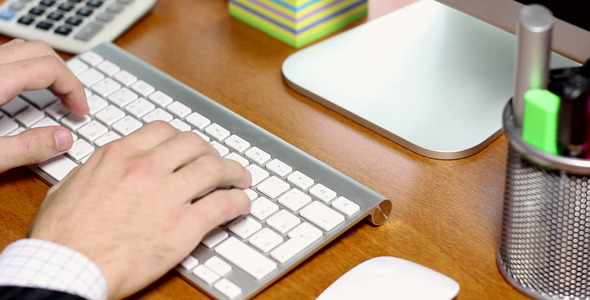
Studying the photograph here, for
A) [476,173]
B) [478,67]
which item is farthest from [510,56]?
[476,173]

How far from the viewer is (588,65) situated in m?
0.54

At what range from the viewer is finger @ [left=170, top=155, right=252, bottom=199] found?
0.63 m

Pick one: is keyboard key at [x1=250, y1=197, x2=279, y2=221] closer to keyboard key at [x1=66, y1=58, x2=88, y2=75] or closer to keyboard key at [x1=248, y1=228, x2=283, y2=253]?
keyboard key at [x1=248, y1=228, x2=283, y2=253]

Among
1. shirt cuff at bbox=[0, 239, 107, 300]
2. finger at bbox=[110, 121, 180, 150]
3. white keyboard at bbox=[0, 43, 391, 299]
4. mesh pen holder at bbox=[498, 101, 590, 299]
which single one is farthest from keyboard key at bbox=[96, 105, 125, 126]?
mesh pen holder at bbox=[498, 101, 590, 299]

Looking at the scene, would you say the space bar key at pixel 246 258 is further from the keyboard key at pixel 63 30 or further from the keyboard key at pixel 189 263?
the keyboard key at pixel 63 30

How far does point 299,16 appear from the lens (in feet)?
3.01

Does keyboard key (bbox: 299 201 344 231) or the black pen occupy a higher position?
the black pen

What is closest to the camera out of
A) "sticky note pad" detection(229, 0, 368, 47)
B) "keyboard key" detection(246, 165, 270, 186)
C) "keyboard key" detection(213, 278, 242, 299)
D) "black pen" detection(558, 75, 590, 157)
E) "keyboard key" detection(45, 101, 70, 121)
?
"black pen" detection(558, 75, 590, 157)

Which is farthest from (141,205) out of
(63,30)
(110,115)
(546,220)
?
(63,30)

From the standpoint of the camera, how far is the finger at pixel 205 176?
63cm

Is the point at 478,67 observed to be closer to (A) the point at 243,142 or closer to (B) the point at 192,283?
(A) the point at 243,142

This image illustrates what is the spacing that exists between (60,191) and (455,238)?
13.4 inches

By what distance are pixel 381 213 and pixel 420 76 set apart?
0.73 feet

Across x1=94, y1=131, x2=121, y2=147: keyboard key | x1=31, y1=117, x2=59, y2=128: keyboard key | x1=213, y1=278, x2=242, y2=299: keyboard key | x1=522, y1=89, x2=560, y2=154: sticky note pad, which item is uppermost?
x1=522, y1=89, x2=560, y2=154: sticky note pad
